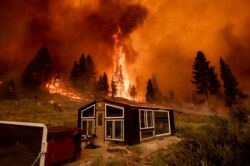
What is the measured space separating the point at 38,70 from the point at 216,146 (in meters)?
66.9

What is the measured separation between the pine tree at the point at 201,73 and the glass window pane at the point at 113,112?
1478 inches

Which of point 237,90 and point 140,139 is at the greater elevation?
point 237,90

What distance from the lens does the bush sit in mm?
3409

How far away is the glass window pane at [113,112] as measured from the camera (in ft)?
60.7

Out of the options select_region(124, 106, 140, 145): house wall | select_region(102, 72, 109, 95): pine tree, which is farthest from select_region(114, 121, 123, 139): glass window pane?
select_region(102, 72, 109, 95): pine tree

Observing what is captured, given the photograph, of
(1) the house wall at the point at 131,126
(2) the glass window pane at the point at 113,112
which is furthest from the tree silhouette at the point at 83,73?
(1) the house wall at the point at 131,126

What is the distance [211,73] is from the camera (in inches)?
1992

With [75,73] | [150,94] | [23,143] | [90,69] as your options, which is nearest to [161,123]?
[23,143]

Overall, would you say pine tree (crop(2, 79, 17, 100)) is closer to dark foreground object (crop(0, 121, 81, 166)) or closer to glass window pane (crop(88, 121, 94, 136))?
glass window pane (crop(88, 121, 94, 136))

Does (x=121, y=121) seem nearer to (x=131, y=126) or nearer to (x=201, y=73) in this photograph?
(x=131, y=126)

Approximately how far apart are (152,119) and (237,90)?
121 ft

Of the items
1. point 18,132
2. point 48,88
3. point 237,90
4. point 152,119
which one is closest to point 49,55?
point 48,88

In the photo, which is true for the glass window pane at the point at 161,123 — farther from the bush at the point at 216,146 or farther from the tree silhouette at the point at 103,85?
the tree silhouette at the point at 103,85

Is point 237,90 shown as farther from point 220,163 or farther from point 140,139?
point 220,163
